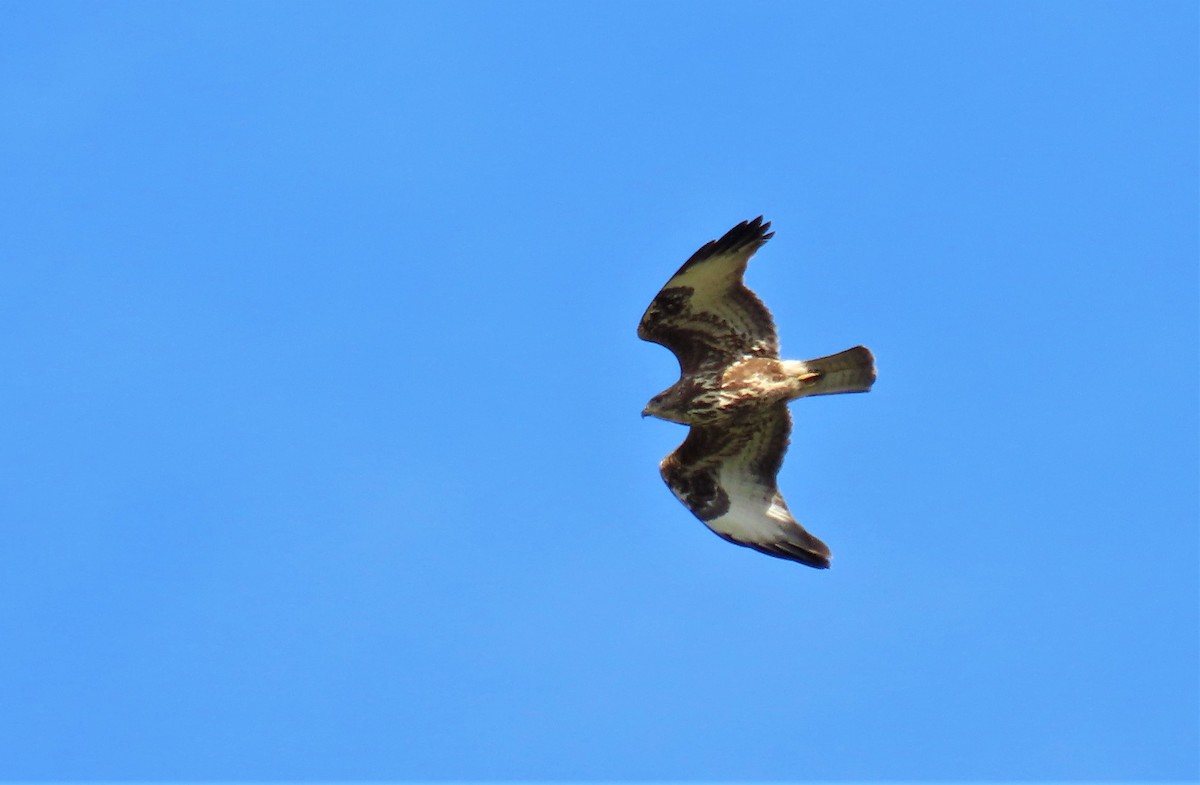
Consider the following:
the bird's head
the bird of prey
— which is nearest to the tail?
the bird of prey

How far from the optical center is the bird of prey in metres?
13.7

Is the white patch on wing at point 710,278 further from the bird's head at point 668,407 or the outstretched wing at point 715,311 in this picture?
the bird's head at point 668,407

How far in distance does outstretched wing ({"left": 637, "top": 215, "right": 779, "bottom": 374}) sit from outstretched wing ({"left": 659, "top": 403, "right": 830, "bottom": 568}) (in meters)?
0.63

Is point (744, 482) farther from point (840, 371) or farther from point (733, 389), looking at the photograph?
point (840, 371)

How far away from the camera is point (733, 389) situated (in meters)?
14.0

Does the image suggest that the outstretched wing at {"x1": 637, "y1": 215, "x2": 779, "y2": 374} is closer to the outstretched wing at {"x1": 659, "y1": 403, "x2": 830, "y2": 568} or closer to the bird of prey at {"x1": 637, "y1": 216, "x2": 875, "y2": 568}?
the bird of prey at {"x1": 637, "y1": 216, "x2": 875, "y2": 568}

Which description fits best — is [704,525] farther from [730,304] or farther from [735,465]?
[730,304]

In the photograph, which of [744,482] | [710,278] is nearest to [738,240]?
[710,278]

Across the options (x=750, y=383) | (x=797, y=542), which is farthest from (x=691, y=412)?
(x=797, y=542)

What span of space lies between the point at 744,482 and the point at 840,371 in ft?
5.07

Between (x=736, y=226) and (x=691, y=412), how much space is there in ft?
5.51

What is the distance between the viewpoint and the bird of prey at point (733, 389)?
541 inches

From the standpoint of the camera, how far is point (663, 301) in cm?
1407

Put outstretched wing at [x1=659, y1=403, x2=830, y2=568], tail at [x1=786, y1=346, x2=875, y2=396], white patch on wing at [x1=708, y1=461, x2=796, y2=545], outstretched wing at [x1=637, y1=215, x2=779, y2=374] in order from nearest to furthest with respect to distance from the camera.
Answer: tail at [x1=786, y1=346, x2=875, y2=396], outstretched wing at [x1=637, y1=215, x2=779, y2=374], outstretched wing at [x1=659, y1=403, x2=830, y2=568], white patch on wing at [x1=708, y1=461, x2=796, y2=545]
